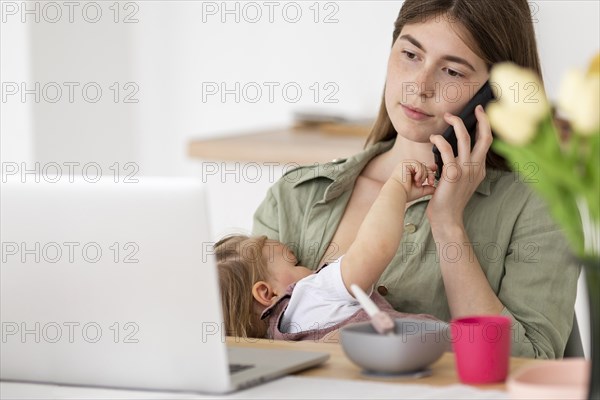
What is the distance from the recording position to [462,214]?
195cm

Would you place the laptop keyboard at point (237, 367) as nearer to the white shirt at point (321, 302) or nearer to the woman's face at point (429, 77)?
the white shirt at point (321, 302)

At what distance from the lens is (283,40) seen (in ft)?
13.1

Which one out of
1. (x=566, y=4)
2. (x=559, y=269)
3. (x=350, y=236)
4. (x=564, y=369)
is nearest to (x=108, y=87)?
(x=566, y=4)

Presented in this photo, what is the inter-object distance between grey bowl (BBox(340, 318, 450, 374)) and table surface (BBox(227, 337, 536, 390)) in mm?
18

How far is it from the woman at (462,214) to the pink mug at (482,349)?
1.39 feet

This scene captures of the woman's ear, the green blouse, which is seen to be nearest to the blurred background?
the green blouse

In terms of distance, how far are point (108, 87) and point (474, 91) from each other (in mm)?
2510

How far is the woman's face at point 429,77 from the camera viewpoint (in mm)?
1913

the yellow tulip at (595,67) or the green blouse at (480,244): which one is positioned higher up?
the yellow tulip at (595,67)

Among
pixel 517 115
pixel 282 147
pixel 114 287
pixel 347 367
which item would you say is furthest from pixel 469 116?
pixel 282 147

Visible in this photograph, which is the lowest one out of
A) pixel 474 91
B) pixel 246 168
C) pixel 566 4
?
pixel 246 168

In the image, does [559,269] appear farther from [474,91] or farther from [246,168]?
[246,168]

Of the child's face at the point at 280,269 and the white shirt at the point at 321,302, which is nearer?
the white shirt at the point at 321,302

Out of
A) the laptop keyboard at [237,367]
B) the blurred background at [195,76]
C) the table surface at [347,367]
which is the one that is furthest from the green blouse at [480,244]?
the blurred background at [195,76]
